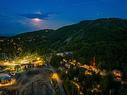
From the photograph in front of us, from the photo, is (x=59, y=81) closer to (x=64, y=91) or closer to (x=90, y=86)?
(x=64, y=91)

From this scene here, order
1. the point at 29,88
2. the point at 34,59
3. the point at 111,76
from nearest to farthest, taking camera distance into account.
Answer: the point at 111,76 → the point at 29,88 → the point at 34,59

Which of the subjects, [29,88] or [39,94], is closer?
[39,94]

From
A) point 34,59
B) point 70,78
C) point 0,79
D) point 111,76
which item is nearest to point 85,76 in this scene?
point 70,78

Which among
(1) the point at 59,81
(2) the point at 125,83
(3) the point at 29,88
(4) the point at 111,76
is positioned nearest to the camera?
(2) the point at 125,83

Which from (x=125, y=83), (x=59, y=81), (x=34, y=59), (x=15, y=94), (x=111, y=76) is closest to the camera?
(x=125, y=83)

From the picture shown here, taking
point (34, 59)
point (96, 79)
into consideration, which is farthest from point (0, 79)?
point (34, 59)

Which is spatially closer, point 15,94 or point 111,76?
point 111,76

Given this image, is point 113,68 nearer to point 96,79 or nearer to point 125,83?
point 96,79

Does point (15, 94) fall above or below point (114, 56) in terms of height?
below

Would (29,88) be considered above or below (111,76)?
below

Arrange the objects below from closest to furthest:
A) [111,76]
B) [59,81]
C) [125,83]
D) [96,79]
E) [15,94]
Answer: [125,83]
[111,76]
[96,79]
[15,94]
[59,81]
